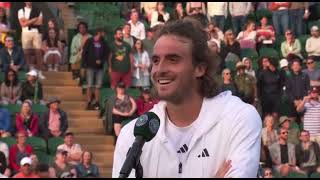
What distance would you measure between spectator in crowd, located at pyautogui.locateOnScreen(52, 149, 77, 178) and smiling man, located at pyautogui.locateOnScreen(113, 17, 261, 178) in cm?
849

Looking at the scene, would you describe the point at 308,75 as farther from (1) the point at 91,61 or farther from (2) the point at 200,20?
(2) the point at 200,20

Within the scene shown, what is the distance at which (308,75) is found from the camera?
15586mm

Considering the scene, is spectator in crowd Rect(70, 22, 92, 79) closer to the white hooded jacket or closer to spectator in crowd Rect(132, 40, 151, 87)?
spectator in crowd Rect(132, 40, 151, 87)

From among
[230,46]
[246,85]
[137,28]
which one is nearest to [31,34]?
[137,28]

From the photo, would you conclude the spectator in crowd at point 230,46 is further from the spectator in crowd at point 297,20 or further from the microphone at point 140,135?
the microphone at point 140,135

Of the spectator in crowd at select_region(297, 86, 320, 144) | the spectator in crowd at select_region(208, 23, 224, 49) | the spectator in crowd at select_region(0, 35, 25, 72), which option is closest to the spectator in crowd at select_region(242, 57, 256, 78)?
the spectator in crowd at select_region(208, 23, 224, 49)

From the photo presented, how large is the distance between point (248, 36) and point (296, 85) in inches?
89.0

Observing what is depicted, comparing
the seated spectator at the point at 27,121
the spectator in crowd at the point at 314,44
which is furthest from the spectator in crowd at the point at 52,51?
the spectator in crowd at the point at 314,44

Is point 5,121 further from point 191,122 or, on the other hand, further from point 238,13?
point 191,122

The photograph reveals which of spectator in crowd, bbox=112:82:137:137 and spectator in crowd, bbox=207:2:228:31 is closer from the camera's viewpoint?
spectator in crowd, bbox=112:82:137:137

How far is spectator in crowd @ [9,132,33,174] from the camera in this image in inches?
492

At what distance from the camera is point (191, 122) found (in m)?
4.12

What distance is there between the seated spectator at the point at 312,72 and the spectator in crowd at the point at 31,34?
4.63 meters

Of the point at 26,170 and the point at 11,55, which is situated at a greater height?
the point at 11,55
